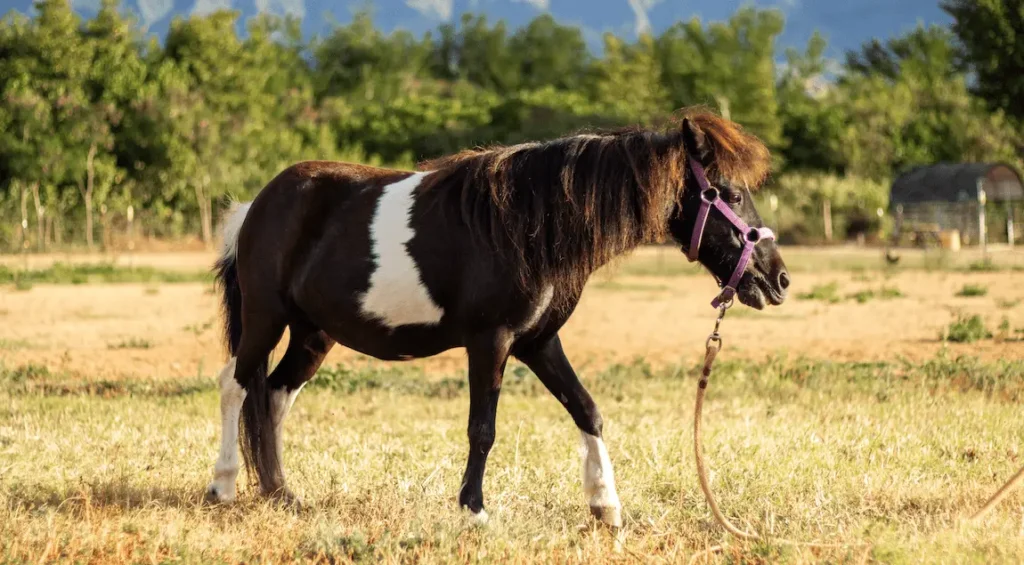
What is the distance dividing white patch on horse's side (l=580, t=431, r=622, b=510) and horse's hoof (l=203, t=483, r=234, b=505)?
1.79m

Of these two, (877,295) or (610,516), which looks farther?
(877,295)

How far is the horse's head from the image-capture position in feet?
15.8

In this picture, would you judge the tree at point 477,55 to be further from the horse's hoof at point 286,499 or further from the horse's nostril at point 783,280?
the horse's nostril at point 783,280

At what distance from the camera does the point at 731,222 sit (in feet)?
15.9

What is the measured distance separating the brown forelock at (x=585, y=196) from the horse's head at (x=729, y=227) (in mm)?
23

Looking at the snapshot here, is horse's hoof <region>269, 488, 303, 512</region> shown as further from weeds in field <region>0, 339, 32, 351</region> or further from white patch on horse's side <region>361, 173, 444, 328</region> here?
weeds in field <region>0, 339, 32, 351</region>

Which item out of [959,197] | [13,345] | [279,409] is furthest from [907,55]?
[279,409]

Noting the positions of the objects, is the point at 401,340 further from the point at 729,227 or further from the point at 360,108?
the point at 360,108

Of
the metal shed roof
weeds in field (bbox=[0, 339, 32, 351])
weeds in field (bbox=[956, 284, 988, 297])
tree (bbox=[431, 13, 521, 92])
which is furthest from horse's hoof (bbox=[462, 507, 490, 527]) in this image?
tree (bbox=[431, 13, 521, 92])

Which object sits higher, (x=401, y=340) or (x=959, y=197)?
(x=959, y=197)

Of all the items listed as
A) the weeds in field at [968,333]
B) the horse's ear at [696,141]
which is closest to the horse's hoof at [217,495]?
the horse's ear at [696,141]

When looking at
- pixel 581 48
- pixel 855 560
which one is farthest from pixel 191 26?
pixel 581 48

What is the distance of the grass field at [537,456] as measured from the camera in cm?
460

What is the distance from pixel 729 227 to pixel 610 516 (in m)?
1.41
